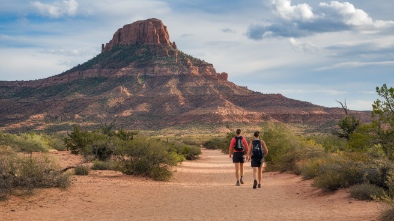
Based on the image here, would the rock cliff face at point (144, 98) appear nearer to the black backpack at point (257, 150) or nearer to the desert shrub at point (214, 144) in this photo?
the desert shrub at point (214, 144)

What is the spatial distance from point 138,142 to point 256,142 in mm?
8004

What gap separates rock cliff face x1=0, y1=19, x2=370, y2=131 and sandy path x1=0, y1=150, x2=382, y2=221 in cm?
8354

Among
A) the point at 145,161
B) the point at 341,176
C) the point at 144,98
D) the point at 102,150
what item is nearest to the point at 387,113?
the point at 341,176

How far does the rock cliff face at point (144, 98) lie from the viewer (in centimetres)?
10995

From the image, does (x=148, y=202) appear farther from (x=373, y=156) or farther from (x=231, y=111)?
(x=231, y=111)

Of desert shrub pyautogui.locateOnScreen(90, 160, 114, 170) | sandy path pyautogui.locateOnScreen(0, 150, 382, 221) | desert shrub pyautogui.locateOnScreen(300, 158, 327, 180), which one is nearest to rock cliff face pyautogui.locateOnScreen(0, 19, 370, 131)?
desert shrub pyautogui.locateOnScreen(90, 160, 114, 170)

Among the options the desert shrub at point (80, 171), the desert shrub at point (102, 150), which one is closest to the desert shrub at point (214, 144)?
the desert shrub at point (102, 150)

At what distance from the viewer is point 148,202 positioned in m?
15.9

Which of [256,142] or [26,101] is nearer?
[256,142]

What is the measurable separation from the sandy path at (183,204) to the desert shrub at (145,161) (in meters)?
3.13

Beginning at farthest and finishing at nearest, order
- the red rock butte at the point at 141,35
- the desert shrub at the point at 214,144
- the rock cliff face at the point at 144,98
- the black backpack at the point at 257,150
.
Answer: the red rock butte at the point at 141,35, the rock cliff face at the point at 144,98, the desert shrub at the point at 214,144, the black backpack at the point at 257,150

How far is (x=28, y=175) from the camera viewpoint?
15984mm

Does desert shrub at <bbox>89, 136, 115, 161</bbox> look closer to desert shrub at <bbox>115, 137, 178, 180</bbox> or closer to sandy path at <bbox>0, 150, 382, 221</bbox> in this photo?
desert shrub at <bbox>115, 137, 178, 180</bbox>

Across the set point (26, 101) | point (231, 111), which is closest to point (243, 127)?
point (231, 111)
